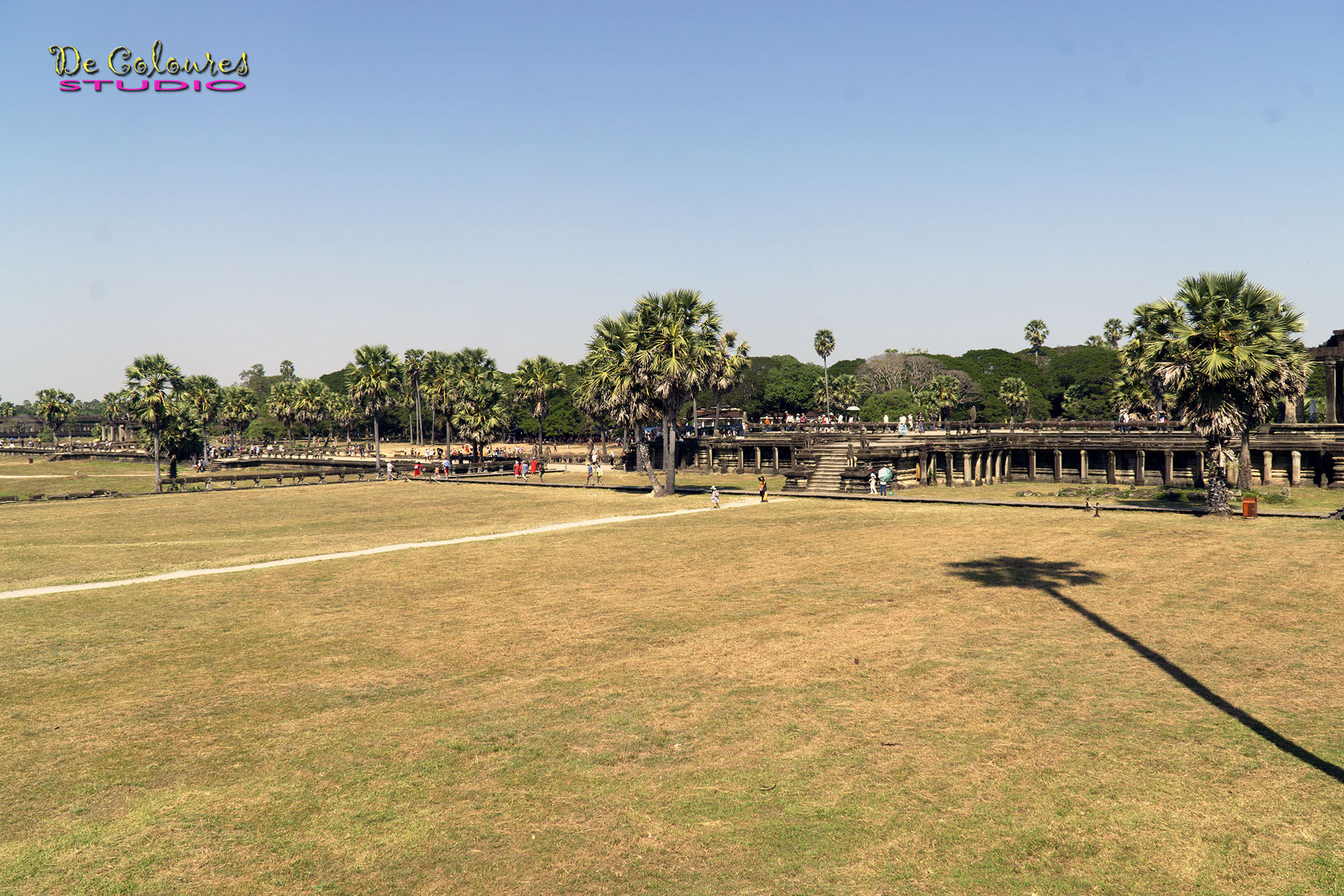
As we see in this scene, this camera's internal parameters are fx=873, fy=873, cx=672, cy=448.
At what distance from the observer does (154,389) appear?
7206cm

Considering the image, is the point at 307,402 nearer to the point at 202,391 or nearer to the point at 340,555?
the point at 202,391

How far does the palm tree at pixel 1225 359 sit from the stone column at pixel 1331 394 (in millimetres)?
31185

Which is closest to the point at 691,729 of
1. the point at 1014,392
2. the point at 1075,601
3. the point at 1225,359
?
the point at 1075,601

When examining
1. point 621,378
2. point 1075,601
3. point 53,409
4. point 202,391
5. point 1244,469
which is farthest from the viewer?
point 53,409

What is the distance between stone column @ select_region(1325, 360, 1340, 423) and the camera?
57.9m

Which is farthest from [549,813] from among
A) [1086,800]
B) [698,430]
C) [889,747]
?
[698,430]

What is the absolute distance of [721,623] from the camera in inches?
734

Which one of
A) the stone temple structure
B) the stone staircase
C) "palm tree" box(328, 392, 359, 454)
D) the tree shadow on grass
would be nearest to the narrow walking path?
the stone staircase

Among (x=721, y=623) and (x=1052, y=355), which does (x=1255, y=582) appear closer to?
(x=721, y=623)

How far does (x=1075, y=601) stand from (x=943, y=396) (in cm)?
10329

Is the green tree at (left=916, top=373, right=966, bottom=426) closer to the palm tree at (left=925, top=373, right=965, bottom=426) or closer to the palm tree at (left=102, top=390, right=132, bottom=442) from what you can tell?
the palm tree at (left=925, top=373, right=965, bottom=426)

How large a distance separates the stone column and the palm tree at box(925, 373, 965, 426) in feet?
182

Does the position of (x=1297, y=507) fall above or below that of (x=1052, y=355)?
below

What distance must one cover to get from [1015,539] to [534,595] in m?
16.9
